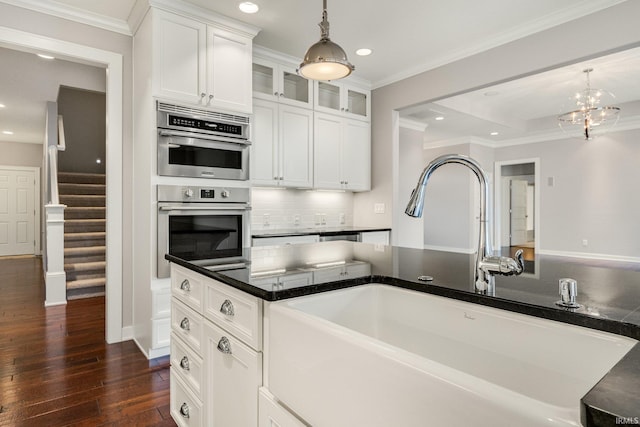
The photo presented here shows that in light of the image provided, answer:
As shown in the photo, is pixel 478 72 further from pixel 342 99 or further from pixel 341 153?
pixel 341 153

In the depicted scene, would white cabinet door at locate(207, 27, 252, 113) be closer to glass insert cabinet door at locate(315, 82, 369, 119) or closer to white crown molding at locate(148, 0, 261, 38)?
white crown molding at locate(148, 0, 261, 38)

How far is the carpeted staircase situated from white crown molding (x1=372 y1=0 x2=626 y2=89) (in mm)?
4591

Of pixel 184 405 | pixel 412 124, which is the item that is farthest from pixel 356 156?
pixel 184 405

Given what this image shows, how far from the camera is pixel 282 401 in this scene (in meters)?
1.01

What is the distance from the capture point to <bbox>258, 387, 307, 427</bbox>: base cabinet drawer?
Result: 3.20 ft

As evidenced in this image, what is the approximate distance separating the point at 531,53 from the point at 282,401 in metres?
3.46

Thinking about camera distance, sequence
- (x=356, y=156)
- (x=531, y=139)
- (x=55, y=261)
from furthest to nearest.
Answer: (x=531, y=139), (x=356, y=156), (x=55, y=261)

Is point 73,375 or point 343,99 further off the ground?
point 343,99

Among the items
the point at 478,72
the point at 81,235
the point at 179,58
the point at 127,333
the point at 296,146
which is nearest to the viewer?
the point at 179,58

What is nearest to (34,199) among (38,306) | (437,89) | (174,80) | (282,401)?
(38,306)

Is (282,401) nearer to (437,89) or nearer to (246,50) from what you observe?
(246,50)

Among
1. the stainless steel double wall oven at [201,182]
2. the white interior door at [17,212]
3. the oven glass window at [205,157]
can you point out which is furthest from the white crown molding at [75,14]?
the white interior door at [17,212]

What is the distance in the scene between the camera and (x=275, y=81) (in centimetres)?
382

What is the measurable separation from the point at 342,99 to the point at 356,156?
694 mm
